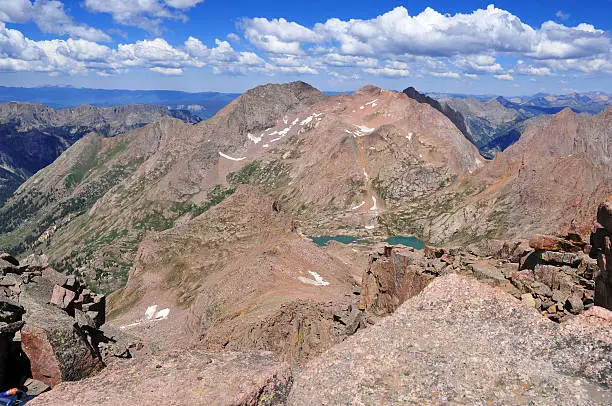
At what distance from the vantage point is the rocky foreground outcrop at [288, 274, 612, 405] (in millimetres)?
17562

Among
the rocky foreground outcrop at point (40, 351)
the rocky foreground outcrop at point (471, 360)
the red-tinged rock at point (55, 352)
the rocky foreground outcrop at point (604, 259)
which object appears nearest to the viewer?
the rocky foreground outcrop at point (471, 360)

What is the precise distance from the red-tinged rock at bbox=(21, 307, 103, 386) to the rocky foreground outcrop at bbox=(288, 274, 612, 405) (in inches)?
380

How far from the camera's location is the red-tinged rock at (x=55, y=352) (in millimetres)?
19844

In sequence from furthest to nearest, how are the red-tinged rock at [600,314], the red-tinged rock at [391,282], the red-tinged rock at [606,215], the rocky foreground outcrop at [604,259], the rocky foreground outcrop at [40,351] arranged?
the red-tinged rock at [391,282] < the red-tinged rock at [606,215] < the rocky foreground outcrop at [604,259] < the rocky foreground outcrop at [40,351] < the red-tinged rock at [600,314]

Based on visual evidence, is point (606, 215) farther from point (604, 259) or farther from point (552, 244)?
point (552, 244)

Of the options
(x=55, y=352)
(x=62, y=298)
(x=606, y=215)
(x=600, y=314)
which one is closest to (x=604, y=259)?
(x=606, y=215)

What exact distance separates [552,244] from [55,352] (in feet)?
100

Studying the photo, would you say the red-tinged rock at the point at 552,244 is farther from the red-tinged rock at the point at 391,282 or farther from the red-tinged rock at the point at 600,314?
the red-tinged rock at the point at 600,314

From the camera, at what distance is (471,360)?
19422 millimetres

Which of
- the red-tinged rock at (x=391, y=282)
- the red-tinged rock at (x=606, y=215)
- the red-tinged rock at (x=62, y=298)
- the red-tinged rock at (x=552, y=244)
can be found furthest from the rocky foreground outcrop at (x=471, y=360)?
the red-tinged rock at (x=62, y=298)

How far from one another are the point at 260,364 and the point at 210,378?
229 centimetres

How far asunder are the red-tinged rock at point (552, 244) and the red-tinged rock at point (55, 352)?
28.6 m

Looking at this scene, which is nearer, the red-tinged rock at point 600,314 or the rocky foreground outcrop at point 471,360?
the rocky foreground outcrop at point 471,360

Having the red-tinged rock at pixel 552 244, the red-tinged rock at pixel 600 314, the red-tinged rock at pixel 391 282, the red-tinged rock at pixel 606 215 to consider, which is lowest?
the red-tinged rock at pixel 391 282
